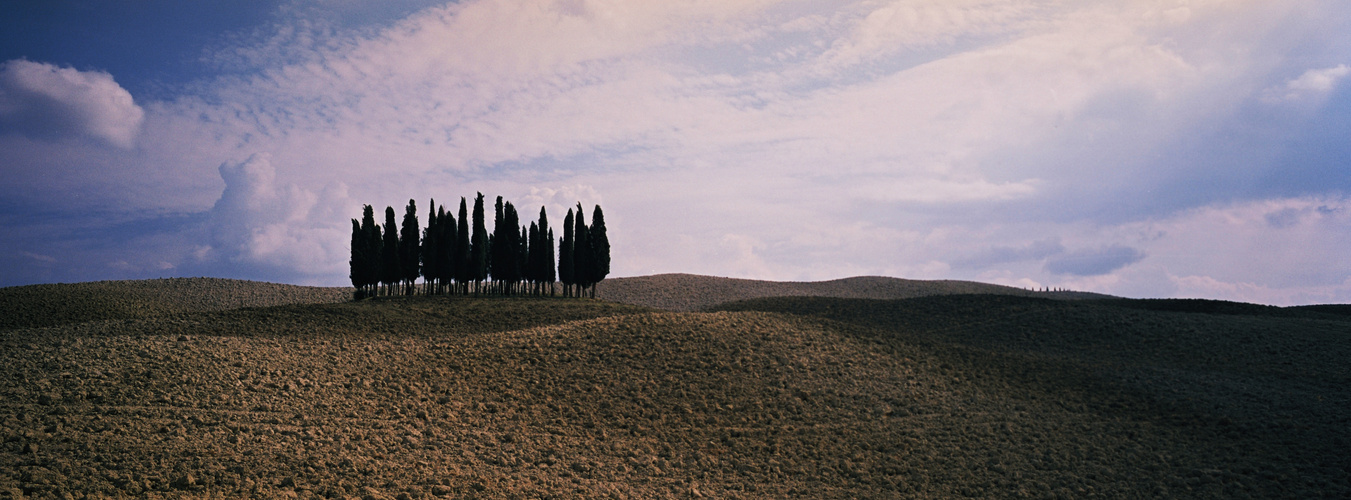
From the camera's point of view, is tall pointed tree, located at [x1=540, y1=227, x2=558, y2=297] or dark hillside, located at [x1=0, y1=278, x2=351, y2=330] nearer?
dark hillside, located at [x1=0, y1=278, x2=351, y2=330]

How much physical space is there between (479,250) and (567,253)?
14.0 ft

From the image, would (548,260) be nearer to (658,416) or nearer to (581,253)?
(581,253)

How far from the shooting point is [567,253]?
120 feet

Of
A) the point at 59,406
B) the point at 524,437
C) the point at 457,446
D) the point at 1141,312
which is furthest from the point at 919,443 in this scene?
the point at 1141,312

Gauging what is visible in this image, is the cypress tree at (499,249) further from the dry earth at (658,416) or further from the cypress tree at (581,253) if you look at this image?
the dry earth at (658,416)

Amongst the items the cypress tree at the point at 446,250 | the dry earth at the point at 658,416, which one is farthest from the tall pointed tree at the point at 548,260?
the dry earth at the point at 658,416

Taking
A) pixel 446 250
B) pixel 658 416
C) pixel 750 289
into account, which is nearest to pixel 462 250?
pixel 446 250

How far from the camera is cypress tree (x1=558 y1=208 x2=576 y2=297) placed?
3647 cm

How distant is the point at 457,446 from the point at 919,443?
795cm

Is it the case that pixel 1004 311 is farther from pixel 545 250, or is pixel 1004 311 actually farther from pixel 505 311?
A: pixel 545 250

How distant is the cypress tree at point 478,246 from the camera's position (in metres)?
36.4

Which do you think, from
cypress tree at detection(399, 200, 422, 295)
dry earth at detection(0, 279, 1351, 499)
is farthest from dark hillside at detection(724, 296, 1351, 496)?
cypress tree at detection(399, 200, 422, 295)

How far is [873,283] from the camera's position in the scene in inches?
1907

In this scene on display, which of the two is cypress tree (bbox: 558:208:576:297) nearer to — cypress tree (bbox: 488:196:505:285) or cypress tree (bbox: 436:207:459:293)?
cypress tree (bbox: 488:196:505:285)
